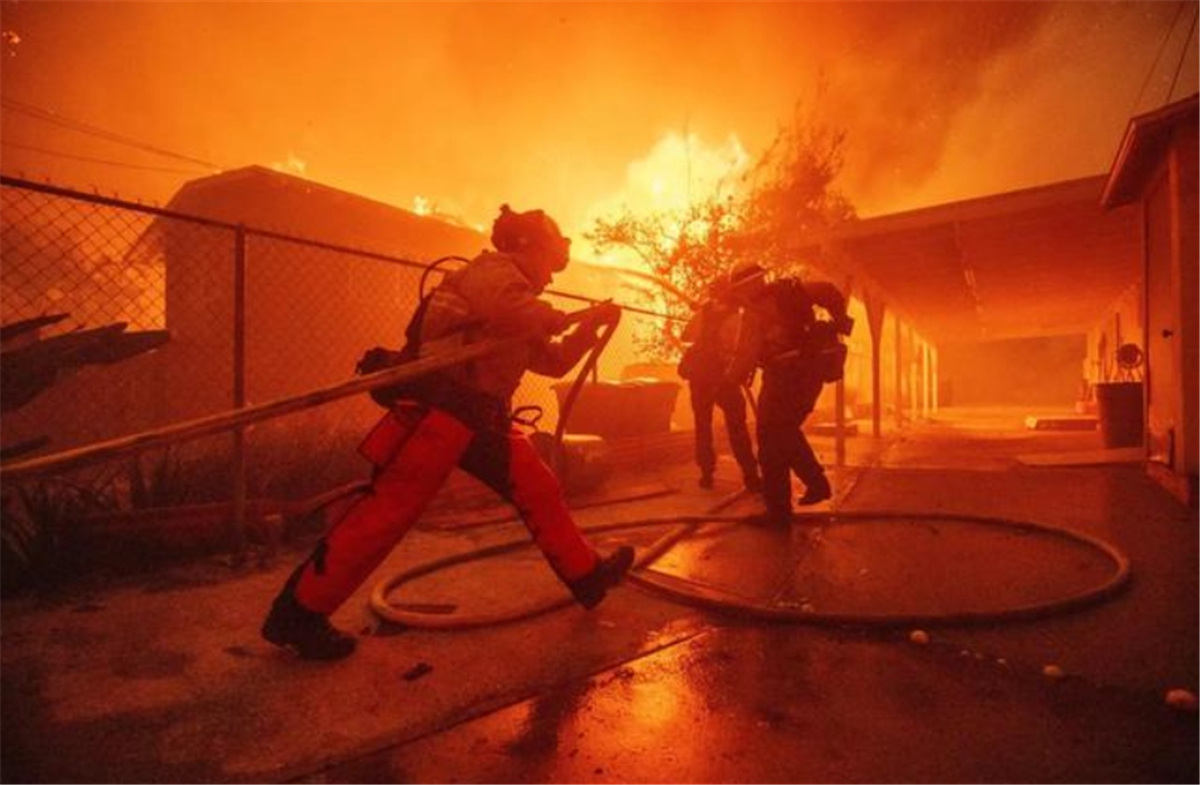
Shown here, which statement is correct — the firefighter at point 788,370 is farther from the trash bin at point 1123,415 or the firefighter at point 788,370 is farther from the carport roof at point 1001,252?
the trash bin at point 1123,415

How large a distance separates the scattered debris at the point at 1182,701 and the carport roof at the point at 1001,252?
8.00 metres

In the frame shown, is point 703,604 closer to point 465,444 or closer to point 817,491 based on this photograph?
point 465,444

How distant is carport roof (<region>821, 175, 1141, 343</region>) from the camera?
28.0 ft

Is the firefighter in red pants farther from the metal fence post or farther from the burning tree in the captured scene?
the burning tree

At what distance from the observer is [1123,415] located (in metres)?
8.56

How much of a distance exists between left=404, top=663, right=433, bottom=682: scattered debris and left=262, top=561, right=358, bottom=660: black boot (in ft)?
1.07

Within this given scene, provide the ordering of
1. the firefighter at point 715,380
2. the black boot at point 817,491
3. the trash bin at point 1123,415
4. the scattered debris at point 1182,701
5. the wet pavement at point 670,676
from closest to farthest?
the wet pavement at point 670,676
the scattered debris at point 1182,701
the black boot at point 817,491
the firefighter at point 715,380
the trash bin at point 1123,415

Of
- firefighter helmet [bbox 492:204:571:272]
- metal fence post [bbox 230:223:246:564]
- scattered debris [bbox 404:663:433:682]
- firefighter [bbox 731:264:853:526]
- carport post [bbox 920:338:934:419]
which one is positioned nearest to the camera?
scattered debris [bbox 404:663:433:682]

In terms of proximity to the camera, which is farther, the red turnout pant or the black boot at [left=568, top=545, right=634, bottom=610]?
the black boot at [left=568, top=545, right=634, bottom=610]

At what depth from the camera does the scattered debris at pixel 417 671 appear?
7.45ft

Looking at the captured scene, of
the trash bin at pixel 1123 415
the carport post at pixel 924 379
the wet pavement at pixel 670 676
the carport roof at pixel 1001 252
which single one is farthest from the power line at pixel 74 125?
the trash bin at pixel 1123 415

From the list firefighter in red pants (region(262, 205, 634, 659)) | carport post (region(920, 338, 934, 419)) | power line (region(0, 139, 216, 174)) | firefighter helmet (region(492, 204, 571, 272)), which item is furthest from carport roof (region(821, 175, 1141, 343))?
power line (region(0, 139, 216, 174))

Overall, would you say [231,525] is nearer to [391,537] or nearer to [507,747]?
[391,537]

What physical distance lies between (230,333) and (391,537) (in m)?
11.5
